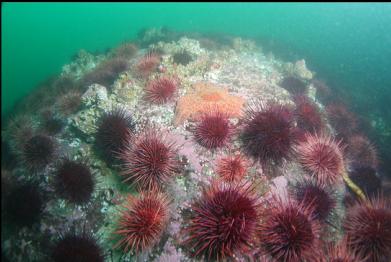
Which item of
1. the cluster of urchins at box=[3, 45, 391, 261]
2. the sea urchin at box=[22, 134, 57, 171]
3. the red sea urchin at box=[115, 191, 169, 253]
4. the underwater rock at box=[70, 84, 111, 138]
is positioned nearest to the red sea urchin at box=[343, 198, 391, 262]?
the cluster of urchins at box=[3, 45, 391, 261]

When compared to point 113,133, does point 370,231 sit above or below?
below

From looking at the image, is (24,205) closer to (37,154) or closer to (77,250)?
(37,154)

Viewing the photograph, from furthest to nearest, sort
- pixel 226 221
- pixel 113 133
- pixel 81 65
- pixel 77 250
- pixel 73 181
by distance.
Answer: pixel 81 65
pixel 113 133
pixel 73 181
pixel 77 250
pixel 226 221

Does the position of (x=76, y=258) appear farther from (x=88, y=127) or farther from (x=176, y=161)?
(x=88, y=127)

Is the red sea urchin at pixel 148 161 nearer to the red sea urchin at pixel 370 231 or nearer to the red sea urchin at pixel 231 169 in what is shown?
the red sea urchin at pixel 231 169

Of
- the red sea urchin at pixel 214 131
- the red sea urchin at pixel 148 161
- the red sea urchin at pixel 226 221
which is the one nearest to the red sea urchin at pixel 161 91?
the red sea urchin at pixel 214 131

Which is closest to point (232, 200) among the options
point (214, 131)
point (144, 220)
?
point (144, 220)
